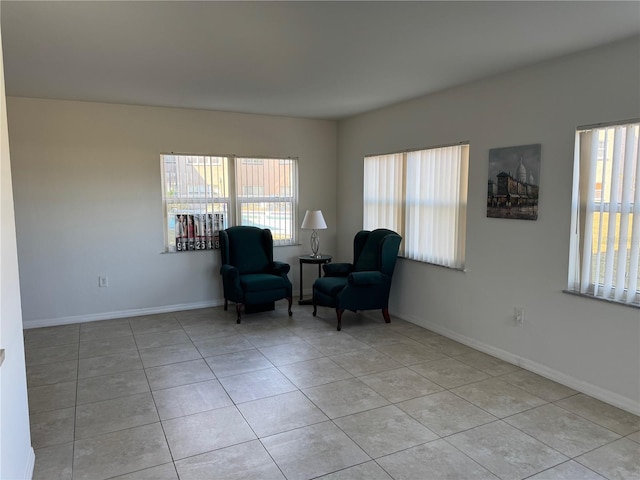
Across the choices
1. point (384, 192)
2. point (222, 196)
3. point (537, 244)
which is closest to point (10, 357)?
point (537, 244)

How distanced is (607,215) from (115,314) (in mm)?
4900

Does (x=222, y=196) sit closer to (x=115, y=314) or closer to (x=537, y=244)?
(x=115, y=314)

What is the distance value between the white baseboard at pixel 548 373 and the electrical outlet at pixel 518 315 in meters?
0.30

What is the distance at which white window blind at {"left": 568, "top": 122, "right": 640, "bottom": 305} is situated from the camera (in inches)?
110

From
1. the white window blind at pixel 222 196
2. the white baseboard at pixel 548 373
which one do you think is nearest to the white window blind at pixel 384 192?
the white window blind at pixel 222 196

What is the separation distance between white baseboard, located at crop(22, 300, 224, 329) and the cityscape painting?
355 cm

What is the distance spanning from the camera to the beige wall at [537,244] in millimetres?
2906

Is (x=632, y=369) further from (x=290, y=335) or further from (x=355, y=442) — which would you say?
(x=290, y=335)

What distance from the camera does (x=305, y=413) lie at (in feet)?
9.34

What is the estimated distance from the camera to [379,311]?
5.24 meters

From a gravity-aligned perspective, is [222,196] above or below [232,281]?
above

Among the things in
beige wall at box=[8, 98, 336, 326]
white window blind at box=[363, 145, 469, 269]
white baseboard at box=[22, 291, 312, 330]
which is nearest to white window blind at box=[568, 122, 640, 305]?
white window blind at box=[363, 145, 469, 269]

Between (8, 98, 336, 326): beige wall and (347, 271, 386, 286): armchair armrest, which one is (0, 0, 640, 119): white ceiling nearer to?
(8, 98, 336, 326): beige wall

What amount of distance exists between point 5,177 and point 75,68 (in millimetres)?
1825
